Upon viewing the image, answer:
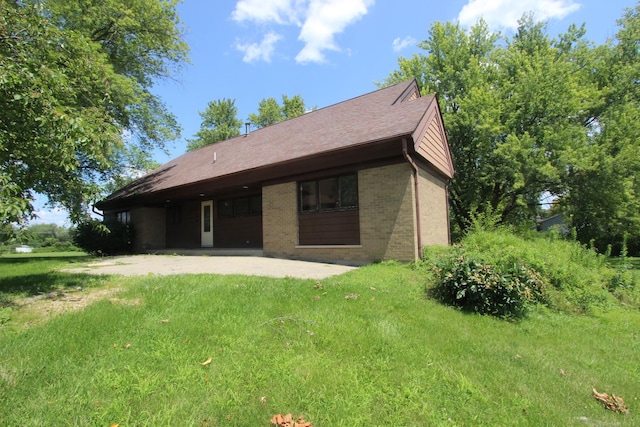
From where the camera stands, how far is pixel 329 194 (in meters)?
11.2

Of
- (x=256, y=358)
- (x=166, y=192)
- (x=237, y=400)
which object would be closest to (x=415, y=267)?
(x=256, y=358)

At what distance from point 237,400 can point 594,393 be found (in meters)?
3.31

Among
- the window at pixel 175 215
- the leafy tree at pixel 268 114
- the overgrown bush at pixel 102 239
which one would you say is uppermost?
the leafy tree at pixel 268 114

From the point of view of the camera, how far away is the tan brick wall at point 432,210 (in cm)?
1068

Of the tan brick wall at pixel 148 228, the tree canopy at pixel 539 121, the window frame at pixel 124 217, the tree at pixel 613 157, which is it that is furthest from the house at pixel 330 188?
the tree at pixel 613 157

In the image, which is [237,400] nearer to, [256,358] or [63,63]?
[256,358]

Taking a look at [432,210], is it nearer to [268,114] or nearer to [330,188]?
[330,188]

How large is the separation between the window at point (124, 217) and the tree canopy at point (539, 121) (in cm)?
1869

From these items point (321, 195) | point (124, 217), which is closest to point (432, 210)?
point (321, 195)

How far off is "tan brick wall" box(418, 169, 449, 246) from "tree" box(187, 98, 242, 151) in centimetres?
3428

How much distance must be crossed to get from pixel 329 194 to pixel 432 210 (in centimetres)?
370

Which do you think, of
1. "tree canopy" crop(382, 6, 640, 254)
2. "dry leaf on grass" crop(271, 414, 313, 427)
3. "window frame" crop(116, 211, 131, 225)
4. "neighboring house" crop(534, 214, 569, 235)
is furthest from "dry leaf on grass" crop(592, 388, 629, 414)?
"window frame" crop(116, 211, 131, 225)

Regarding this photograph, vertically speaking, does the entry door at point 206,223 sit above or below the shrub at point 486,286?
above

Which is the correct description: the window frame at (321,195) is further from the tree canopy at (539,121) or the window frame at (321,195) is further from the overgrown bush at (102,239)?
the overgrown bush at (102,239)
